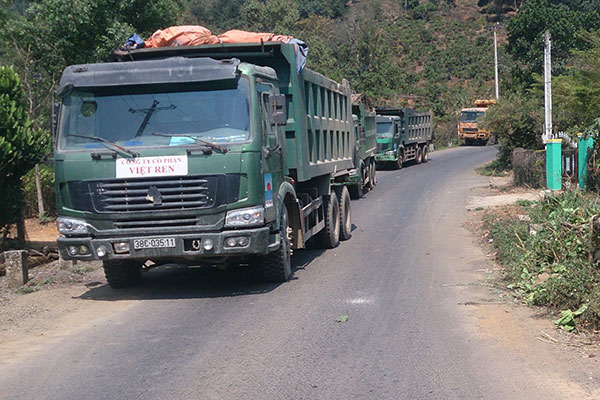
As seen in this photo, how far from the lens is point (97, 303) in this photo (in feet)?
28.4

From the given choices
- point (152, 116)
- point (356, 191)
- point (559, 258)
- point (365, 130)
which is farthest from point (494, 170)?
point (152, 116)

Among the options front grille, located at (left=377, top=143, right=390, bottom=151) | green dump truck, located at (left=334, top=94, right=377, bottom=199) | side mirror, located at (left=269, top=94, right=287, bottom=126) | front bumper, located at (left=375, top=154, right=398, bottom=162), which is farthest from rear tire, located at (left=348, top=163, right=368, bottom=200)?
side mirror, located at (left=269, top=94, right=287, bottom=126)

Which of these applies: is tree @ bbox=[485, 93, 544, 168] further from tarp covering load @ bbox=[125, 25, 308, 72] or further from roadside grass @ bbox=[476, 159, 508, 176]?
tarp covering load @ bbox=[125, 25, 308, 72]

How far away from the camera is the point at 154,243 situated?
26.4 feet

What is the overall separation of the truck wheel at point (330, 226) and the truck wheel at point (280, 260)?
2752 millimetres

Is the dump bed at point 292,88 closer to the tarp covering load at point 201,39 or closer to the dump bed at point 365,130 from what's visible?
the tarp covering load at point 201,39

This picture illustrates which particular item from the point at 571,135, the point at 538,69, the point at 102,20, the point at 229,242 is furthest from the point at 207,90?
the point at 538,69

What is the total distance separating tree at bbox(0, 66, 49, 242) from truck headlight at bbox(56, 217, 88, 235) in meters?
4.44

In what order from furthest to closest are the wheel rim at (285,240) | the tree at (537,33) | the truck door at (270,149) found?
the tree at (537,33), the wheel rim at (285,240), the truck door at (270,149)

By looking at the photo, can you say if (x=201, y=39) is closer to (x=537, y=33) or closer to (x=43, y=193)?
(x=43, y=193)

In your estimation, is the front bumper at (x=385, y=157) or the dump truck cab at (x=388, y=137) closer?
the dump truck cab at (x=388, y=137)

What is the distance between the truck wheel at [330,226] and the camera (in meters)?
11.9

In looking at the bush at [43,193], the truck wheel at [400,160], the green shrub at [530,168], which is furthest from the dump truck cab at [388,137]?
the bush at [43,193]

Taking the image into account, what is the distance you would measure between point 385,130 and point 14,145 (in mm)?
19293
